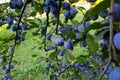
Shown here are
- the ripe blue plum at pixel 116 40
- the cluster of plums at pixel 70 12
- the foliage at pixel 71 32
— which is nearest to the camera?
the ripe blue plum at pixel 116 40

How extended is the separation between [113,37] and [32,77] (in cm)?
457

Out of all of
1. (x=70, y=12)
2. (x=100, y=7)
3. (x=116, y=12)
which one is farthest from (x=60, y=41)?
(x=116, y=12)

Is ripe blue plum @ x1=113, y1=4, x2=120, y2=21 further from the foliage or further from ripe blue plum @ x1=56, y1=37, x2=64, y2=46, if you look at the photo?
ripe blue plum @ x1=56, y1=37, x2=64, y2=46

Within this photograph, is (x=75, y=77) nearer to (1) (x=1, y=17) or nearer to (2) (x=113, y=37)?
(1) (x=1, y=17)

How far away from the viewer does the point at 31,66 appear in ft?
20.0

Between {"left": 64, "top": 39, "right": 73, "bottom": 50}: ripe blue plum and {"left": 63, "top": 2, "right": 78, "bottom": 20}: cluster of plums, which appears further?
{"left": 63, "top": 2, "right": 78, "bottom": 20}: cluster of plums

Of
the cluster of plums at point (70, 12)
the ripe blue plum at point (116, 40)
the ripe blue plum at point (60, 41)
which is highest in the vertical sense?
the ripe blue plum at point (116, 40)

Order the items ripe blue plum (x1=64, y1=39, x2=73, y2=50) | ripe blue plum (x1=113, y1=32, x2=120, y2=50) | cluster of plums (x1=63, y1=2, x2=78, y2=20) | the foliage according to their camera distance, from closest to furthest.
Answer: ripe blue plum (x1=113, y1=32, x2=120, y2=50) < the foliage < ripe blue plum (x1=64, y1=39, x2=73, y2=50) < cluster of plums (x1=63, y1=2, x2=78, y2=20)

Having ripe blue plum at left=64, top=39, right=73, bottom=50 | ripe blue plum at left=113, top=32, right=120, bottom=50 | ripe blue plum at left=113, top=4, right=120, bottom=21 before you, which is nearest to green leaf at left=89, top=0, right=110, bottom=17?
ripe blue plum at left=113, top=4, right=120, bottom=21

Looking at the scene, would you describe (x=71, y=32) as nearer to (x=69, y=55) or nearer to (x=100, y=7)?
(x=69, y=55)

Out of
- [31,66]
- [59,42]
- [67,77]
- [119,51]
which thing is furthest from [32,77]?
[119,51]

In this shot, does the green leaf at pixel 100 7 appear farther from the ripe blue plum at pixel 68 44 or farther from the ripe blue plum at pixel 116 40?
the ripe blue plum at pixel 68 44

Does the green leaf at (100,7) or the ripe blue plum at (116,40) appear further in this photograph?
the green leaf at (100,7)

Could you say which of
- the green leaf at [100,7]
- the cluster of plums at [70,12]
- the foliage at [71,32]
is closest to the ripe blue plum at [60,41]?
the foliage at [71,32]
